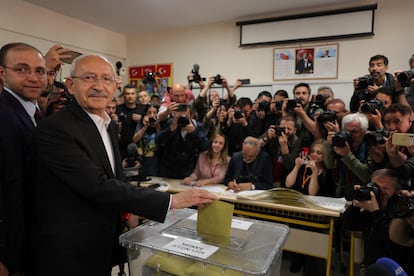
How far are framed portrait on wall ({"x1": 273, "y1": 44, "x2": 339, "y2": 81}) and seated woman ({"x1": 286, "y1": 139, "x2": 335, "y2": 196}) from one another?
227 centimetres

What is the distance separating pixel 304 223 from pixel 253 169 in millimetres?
730

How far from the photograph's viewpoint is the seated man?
2.71 m

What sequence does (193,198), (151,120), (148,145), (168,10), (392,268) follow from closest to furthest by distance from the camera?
(392,268) → (193,198) → (151,120) → (148,145) → (168,10)

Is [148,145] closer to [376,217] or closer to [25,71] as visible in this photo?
[25,71]

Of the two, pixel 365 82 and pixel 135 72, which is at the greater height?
pixel 135 72

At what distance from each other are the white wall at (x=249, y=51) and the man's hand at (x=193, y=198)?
158 inches

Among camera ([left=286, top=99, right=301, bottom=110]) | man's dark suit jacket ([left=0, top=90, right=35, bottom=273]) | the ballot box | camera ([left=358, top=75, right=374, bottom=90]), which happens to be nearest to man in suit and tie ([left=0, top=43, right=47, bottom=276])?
man's dark suit jacket ([left=0, top=90, right=35, bottom=273])

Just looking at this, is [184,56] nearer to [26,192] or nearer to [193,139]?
[193,139]

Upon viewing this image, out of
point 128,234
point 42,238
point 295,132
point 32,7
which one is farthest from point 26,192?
point 32,7

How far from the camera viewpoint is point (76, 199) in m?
1.05

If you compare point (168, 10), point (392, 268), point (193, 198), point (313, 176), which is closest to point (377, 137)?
point (313, 176)

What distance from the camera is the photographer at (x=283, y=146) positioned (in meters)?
2.74

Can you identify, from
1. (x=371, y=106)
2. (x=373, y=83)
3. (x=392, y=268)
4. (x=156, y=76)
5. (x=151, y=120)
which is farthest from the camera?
(x=156, y=76)

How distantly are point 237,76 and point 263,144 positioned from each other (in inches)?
97.9
